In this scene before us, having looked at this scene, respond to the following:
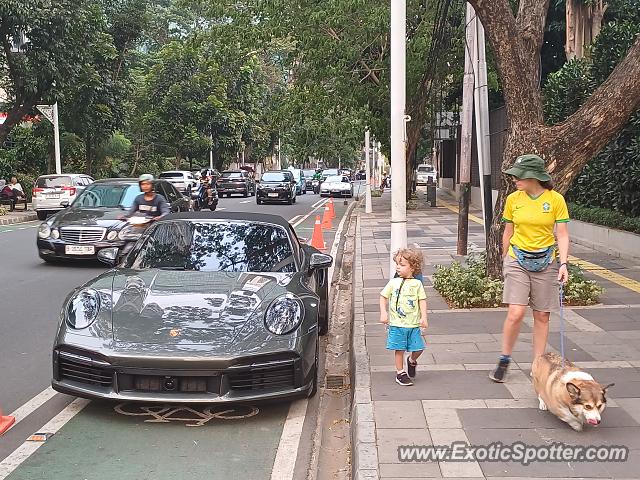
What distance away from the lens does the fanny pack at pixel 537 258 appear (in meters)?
5.21

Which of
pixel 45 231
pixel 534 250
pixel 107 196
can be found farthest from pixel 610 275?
pixel 45 231

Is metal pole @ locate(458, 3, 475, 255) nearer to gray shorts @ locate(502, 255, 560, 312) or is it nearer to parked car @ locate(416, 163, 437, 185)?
gray shorts @ locate(502, 255, 560, 312)

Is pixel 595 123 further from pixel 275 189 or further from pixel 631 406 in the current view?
pixel 275 189

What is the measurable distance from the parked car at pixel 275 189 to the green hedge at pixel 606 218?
696 inches

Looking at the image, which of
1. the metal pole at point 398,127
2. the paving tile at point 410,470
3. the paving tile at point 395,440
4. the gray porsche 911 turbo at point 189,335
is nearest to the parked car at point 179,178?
the metal pole at point 398,127

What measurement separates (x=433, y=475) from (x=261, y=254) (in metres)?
2.98

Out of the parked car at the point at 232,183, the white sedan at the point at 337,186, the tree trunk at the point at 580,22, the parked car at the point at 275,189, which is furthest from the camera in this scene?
the white sedan at the point at 337,186

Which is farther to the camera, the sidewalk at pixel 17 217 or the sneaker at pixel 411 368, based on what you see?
the sidewalk at pixel 17 217

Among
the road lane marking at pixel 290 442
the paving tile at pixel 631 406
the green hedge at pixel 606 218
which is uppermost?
the green hedge at pixel 606 218

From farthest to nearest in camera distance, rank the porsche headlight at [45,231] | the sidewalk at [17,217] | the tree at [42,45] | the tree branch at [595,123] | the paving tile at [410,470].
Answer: the tree at [42,45]
the sidewalk at [17,217]
the porsche headlight at [45,231]
the tree branch at [595,123]
the paving tile at [410,470]

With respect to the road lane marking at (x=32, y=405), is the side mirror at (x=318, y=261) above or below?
above

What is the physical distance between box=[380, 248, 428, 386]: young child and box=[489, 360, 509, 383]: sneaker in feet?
1.99

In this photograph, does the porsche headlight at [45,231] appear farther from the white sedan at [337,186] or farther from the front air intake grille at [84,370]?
the white sedan at [337,186]

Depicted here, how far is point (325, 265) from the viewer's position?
6637 millimetres
